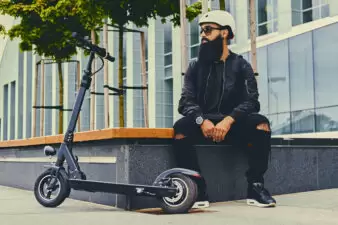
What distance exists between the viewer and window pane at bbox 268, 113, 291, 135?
23141 mm

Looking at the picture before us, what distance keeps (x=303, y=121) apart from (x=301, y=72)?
1950 millimetres

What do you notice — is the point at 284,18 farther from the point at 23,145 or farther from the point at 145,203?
the point at 145,203

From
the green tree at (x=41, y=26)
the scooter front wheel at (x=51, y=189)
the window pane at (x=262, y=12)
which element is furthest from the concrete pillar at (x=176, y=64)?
the scooter front wheel at (x=51, y=189)

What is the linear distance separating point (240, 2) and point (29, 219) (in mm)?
21942

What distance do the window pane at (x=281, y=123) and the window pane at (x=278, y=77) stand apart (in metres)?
0.24

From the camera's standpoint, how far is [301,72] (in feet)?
74.1

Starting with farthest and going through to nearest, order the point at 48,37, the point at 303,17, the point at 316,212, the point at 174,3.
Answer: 1. the point at 303,17
2. the point at 48,37
3. the point at 174,3
4. the point at 316,212

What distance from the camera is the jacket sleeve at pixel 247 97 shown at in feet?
17.2

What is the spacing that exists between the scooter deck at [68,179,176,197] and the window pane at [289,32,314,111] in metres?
17.8

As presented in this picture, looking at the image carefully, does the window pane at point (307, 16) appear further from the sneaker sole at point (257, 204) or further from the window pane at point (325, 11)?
the sneaker sole at point (257, 204)

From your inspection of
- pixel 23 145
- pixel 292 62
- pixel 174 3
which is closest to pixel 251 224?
pixel 23 145

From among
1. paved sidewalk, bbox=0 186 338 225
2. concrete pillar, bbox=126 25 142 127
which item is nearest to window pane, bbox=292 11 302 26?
concrete pillar, bbox=126 25 142 127

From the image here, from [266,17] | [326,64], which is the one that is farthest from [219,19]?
[266,17]

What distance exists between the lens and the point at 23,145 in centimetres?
864
